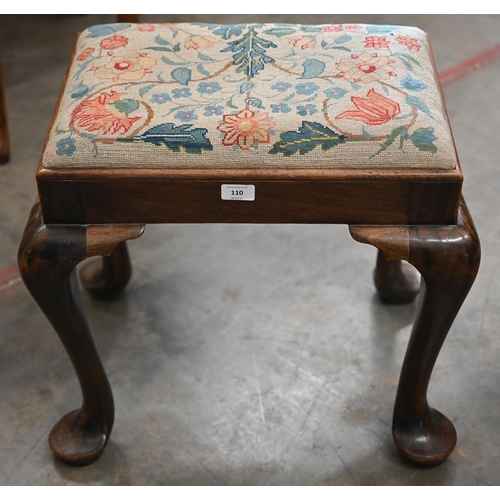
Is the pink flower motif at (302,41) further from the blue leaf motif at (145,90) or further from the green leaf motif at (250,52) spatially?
the blue leaf motif at (145,90)

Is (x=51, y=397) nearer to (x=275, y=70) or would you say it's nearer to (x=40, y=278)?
(x=40, y=278)

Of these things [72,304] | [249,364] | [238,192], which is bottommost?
[249,364]

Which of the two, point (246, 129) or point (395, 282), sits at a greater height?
point (246, 129)

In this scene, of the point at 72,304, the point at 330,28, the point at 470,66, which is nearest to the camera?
the point at 72,304

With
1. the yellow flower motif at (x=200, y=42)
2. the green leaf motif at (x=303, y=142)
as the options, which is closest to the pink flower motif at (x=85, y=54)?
the yellow flower motif at (x=200, y=42)

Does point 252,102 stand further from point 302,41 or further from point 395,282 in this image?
point 395,282

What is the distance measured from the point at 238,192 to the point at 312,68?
22 cm

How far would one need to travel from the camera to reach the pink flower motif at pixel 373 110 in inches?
35.2

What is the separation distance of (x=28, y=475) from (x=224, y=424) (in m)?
0.30

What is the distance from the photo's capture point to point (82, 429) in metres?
1.14

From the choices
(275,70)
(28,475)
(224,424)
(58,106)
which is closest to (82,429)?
(28,475)

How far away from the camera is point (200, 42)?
1.06 meters

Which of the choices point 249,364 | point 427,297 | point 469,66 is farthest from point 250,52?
point 469,66

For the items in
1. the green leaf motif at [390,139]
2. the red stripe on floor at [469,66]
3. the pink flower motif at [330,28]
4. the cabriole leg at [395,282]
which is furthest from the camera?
the red stripe on floor at [469,66]
